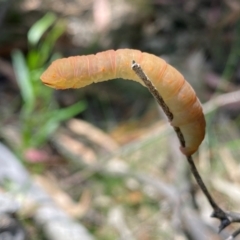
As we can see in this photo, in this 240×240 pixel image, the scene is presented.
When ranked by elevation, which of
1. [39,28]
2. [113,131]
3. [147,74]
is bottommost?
[113,131]

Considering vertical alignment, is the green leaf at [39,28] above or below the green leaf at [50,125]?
above

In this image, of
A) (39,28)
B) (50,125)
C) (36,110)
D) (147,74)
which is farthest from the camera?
(39,28)

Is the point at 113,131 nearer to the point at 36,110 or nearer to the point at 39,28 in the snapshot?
the point at 36,110

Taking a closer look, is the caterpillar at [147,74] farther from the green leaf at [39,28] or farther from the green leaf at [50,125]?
the green leaf at [39,28]

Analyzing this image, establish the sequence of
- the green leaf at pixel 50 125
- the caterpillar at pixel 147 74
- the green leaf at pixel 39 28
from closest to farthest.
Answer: the caterpillar at pixel 147 74, the green leaf at pixel 50 125, the green leaf at pixel 39 28

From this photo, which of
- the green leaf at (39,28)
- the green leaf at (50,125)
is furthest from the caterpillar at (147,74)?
the green leaf at (39,28)

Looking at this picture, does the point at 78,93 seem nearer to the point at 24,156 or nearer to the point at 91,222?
the point at 24,156

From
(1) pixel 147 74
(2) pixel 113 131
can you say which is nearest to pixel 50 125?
(2) pixel 113 131
